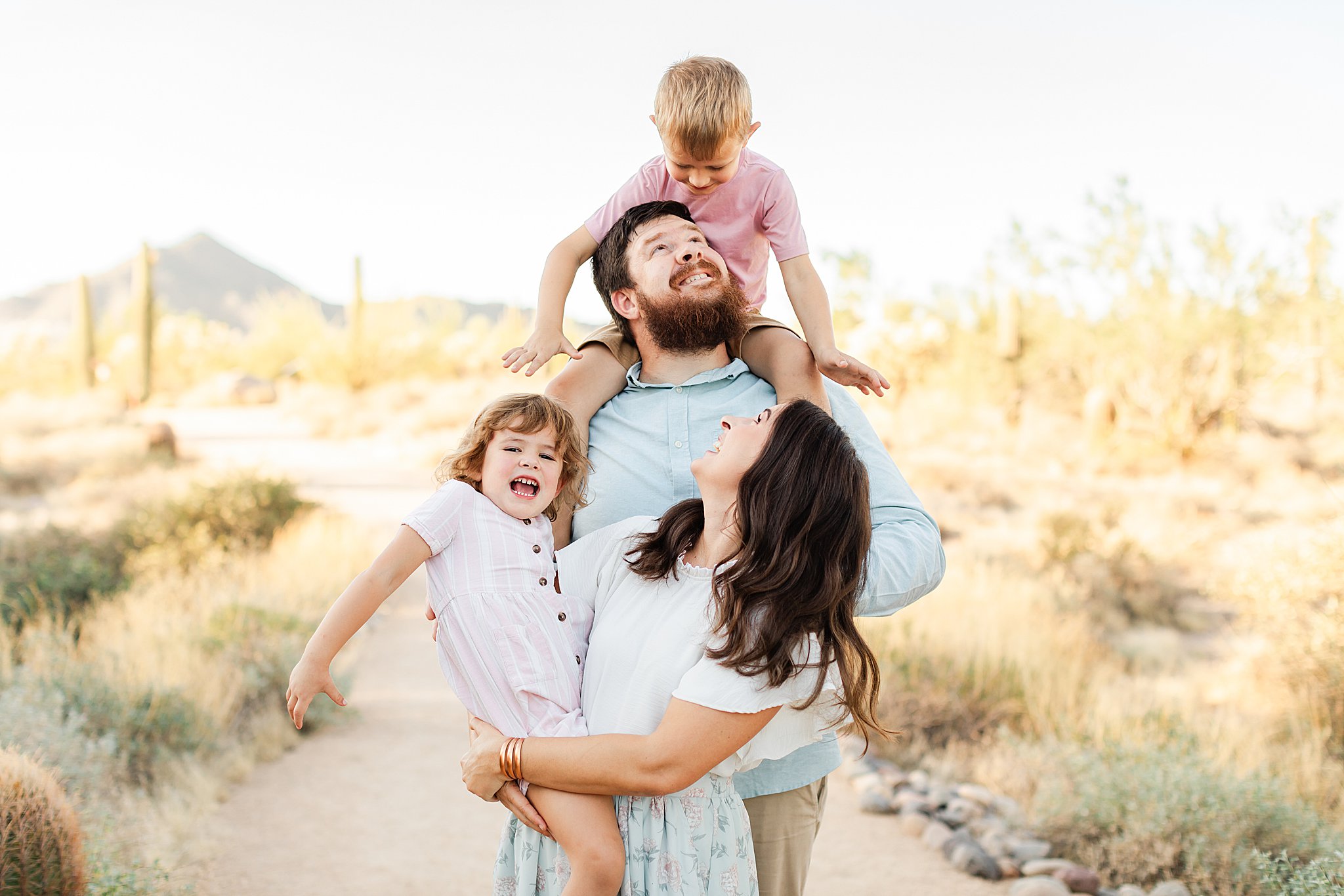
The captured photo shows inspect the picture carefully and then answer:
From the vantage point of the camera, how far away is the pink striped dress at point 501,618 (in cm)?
216

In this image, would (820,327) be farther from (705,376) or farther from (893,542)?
(893,542)

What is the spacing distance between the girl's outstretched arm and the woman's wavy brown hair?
0.71 m

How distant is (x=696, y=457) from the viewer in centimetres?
261

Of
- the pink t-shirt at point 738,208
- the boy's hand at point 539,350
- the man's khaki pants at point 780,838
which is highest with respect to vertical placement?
the pink t-shirt at point 738,208

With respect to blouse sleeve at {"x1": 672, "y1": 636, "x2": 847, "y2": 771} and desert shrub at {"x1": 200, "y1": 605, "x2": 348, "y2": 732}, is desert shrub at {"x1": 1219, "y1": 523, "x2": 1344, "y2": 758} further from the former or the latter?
desert shrub at {"x1": 200, "y1": 605, "x2": 348, "y2": 732}

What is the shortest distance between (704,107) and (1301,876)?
3969mm

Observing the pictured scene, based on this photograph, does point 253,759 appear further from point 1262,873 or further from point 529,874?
point 1262,873

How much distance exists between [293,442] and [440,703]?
15593mm

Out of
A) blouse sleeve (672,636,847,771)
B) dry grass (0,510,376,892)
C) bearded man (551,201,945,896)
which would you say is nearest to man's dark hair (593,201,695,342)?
bearded man (551,201,945,896)

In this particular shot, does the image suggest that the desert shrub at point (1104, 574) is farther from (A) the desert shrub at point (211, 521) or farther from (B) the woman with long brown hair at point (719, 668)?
(A) the desert shrub at point (211, 521)

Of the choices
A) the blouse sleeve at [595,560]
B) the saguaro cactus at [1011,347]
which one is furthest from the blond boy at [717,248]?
the saguaro cactus at [1011,347]

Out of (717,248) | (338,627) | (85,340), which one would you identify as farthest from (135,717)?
(85,340)

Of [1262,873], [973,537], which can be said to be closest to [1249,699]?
[1262,873]

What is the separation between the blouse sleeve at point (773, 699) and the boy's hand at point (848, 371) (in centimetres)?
82
